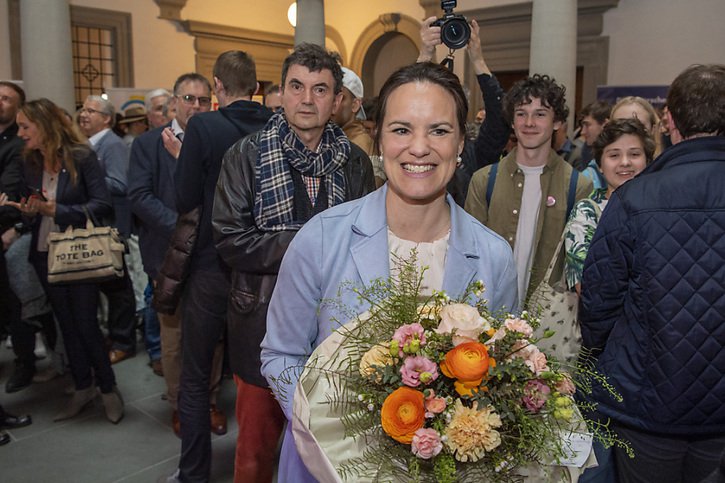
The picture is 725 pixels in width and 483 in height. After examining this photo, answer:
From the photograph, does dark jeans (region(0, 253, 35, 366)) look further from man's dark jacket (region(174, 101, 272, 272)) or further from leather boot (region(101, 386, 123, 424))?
man's dark jacket (region(174, 101, 272, 272))

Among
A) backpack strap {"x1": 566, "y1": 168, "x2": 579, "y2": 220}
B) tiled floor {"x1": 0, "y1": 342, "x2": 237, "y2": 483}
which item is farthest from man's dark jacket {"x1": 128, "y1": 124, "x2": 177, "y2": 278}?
backpack strap {"x1": 566, "y1": 168, "x2": 579, "y2": 220}

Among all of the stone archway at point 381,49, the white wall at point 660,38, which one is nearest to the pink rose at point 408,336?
the white wall at point 660,38

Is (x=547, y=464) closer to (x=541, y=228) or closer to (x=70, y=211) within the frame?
(x=541, y=228)

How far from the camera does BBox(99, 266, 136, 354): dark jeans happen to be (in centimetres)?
466

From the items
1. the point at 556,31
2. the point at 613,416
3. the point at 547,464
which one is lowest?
the point at 613,416

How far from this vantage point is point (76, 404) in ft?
12.1

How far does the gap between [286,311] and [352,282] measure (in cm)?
21

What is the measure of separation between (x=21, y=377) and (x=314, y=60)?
314 centimetres

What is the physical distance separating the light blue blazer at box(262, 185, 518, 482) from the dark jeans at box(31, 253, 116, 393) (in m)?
2.34

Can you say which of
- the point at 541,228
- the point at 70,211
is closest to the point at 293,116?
the point at 541,228

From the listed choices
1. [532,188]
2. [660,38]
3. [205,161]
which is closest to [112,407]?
[205,161]

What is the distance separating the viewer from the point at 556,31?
7.36m

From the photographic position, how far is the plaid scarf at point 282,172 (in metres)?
2.27

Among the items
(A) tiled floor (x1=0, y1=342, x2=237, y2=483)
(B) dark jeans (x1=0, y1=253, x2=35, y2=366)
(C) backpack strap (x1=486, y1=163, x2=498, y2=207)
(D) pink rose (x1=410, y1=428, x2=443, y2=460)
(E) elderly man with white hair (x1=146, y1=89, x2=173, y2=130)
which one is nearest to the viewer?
(D) pink rose (x1=410, y1=428, x2=443, y2=460)
